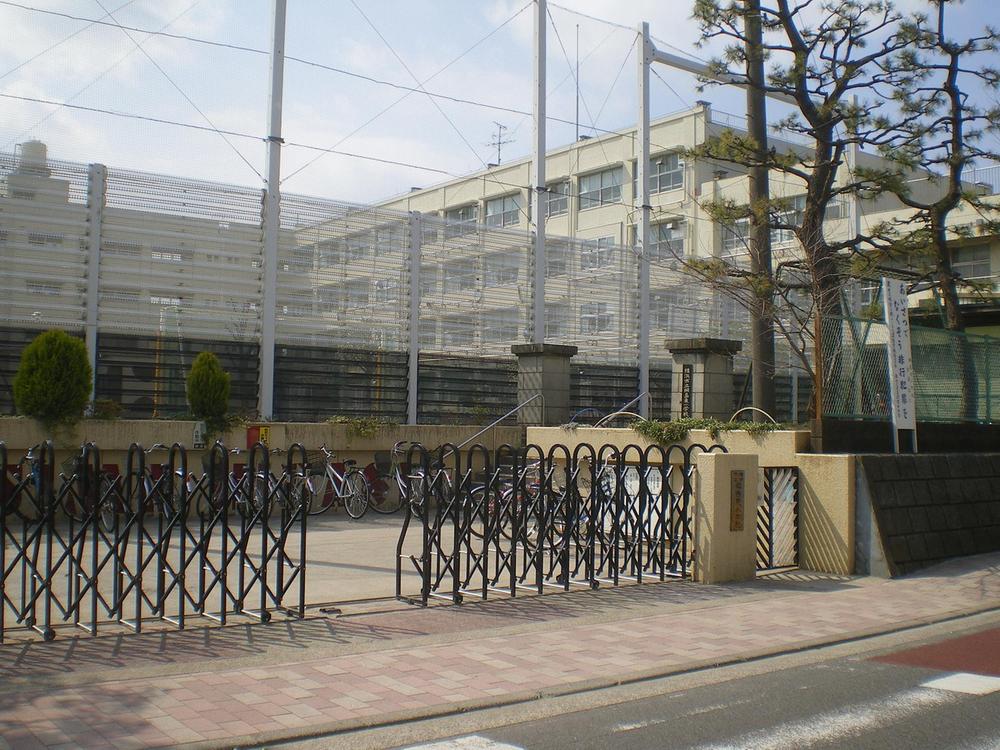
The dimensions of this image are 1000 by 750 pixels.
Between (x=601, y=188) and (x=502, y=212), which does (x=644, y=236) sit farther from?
(x=502, y=212)

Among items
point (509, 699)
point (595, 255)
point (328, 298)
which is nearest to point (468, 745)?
point (509, 699)

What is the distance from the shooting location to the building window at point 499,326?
20875 millimetres

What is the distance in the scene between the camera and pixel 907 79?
16859mm

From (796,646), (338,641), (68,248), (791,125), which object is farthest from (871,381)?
(68,248)

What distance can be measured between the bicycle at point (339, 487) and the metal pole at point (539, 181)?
5.56 metres

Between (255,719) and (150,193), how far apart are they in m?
13.0

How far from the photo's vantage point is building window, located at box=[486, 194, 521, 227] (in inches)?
1854

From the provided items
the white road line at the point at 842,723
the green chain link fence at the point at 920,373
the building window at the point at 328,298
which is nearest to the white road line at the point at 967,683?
the white road line at the point at 842,723

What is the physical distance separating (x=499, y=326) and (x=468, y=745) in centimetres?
1584

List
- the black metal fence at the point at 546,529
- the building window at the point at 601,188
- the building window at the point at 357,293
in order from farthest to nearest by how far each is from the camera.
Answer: the building window at the point at 601,188
the building window at the point at 357,293
the black metal fence at the point at 546,529

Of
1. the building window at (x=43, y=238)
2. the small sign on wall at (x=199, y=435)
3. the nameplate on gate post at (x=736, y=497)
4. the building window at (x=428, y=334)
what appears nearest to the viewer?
the nameplate on gate post at (x=736, y=497)

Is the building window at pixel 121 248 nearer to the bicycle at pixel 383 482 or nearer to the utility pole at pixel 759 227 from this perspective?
the bicycle at pixel 383 482

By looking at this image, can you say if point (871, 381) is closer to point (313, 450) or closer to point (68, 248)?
point (313, 450)

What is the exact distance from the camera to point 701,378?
19891mm
